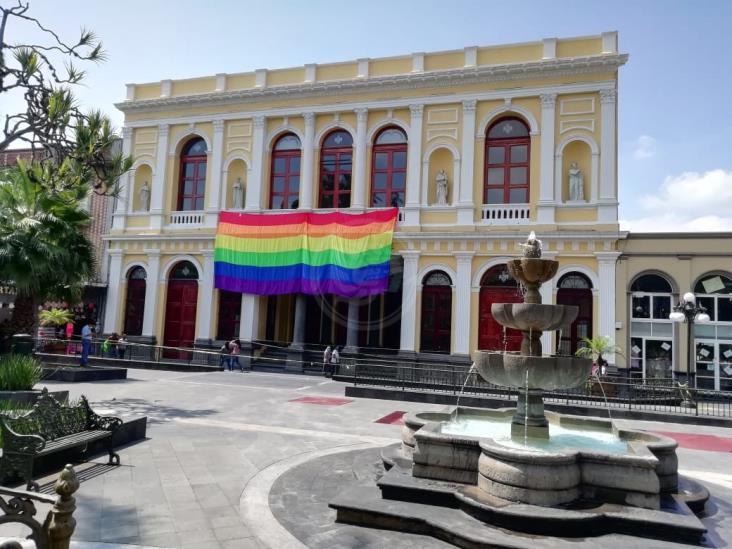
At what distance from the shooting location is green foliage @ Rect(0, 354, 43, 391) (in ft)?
36.0

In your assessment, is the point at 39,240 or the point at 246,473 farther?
the point at 39,240

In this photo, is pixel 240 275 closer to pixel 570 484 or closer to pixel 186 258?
pixel 186 258

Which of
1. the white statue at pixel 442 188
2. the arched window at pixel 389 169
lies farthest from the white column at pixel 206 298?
the white statue at pixel 442 188

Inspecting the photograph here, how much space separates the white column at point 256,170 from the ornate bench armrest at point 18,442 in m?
20.4

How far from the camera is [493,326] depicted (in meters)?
22.3

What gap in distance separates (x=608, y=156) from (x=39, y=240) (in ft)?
66.5

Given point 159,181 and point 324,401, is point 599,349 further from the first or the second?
point 159,181

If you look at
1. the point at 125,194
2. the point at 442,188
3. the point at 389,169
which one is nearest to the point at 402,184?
the point at 389,169

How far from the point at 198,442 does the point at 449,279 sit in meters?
15.6

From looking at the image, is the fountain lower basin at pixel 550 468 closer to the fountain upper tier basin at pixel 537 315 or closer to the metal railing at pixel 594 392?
the fountain upper tier basin at pixel 537 315

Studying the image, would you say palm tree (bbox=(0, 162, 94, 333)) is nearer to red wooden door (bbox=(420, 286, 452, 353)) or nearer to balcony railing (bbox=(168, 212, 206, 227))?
balcony railing (bbox=(168, 212, 206, 227))

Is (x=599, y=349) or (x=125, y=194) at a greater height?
(x=125, y=194)

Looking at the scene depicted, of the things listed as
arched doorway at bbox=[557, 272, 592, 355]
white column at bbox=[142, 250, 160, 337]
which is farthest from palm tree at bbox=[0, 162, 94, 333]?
arched doorway at bbox=[557, 272, 592, 355]

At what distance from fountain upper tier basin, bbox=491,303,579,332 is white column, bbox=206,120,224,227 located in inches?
859
